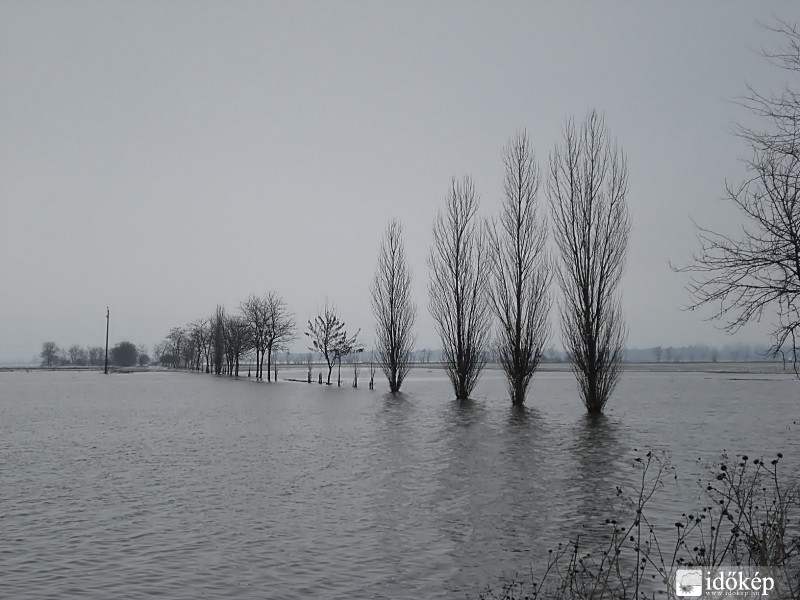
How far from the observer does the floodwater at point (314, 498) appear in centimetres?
763

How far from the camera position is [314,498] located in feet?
38.5

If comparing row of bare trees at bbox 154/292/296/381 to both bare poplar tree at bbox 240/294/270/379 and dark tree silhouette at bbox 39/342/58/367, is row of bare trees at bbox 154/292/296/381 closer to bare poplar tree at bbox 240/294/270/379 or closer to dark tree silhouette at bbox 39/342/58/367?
bare poplar tree at bbox 240/294/270/379

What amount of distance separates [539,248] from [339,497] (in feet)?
78.6

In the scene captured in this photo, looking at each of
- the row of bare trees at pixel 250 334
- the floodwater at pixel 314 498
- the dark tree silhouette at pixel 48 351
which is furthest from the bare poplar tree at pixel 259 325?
the dark tree silhouette at pixel 48 351

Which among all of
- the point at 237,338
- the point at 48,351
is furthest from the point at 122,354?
the point at 237,338

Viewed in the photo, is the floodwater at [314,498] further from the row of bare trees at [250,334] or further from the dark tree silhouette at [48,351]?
the dark tree silhouette at [48,351]

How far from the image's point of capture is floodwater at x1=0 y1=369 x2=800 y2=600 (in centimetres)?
763

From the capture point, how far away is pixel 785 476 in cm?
1319

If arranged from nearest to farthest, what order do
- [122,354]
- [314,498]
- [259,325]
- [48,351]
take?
[314,498], [259,325], [122,354], [48,351]

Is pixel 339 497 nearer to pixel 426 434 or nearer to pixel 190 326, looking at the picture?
pixel 426 434

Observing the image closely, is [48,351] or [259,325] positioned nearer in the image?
[259,325]

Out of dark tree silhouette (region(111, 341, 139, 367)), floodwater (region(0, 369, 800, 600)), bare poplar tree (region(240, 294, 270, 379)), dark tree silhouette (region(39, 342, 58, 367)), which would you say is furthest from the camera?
dark tree silhouette (region(39, 342, 58, 367))

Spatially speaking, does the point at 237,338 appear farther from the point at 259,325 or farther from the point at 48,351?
the point at 48,351

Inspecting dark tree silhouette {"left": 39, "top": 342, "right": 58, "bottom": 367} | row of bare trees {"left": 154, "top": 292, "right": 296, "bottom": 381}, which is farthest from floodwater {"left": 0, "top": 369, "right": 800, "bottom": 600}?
dark tree silhouette {"left": 39, "top": 342, "right": 58, "bottom": 367}
